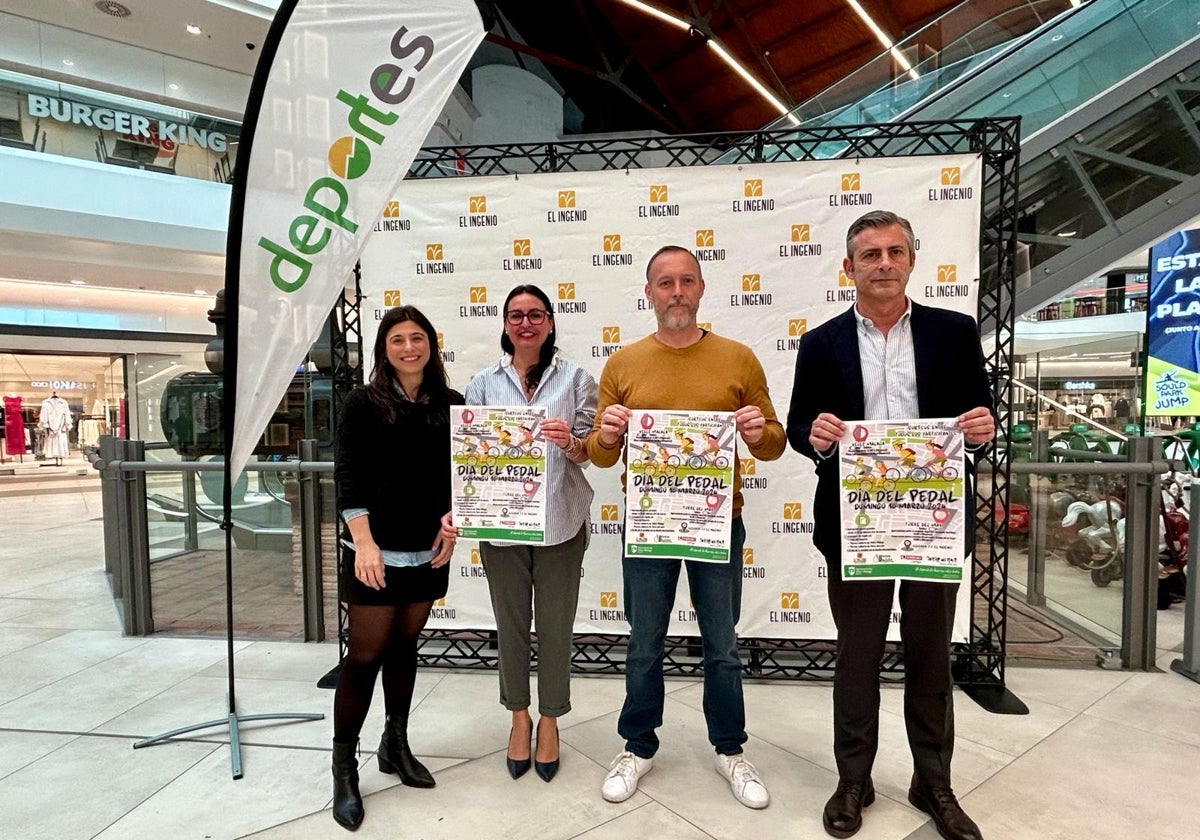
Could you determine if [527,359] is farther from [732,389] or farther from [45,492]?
[45,492]

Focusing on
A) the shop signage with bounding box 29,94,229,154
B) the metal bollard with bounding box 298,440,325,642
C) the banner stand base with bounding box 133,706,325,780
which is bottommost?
the banner stand base with bounding box 133,706,325,780

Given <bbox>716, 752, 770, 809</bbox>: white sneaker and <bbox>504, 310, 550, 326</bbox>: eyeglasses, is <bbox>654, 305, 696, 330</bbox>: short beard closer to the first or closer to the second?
<bbox>504, 310, 550, 326</bbox>: eyeglasses

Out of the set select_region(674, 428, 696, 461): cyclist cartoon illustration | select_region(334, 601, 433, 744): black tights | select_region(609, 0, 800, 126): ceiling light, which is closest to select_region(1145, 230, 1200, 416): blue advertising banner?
select_region(674, 428, 696, 461): cyclist cartoon illustration

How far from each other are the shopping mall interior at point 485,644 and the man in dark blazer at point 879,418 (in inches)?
8.9

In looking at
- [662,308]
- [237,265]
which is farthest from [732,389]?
[237,265]

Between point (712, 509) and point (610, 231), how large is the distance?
192 cm

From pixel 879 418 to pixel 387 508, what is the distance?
177 centimetres

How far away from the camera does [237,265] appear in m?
2.43

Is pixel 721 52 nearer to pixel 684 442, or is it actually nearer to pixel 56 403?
pixel 684 442

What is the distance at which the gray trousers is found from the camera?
2506 mm

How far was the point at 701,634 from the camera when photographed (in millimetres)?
2438

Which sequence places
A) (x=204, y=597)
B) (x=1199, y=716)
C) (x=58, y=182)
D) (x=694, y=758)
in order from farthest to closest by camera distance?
(x=58, y=182) → (x=204, y=597) → (x=1199, y=716) → (x=694, y=758)

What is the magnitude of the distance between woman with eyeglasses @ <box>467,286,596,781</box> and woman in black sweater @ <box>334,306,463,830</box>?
247 mm

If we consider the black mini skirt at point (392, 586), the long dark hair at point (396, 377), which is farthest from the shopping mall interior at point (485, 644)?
the long dark hair at point (396, 377)
